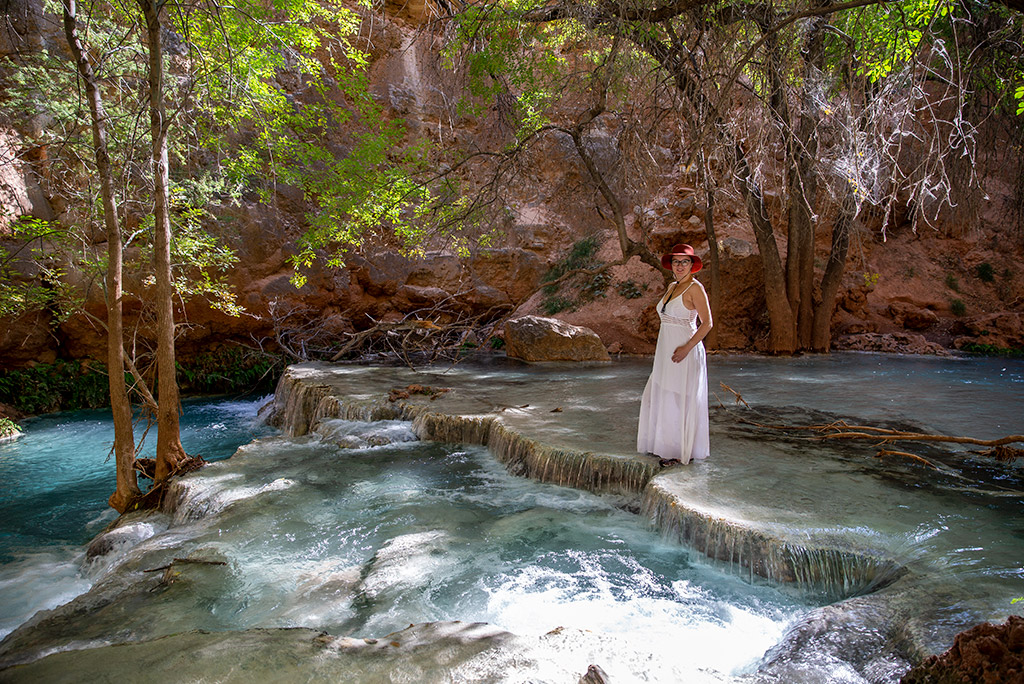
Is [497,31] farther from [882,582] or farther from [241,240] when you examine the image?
[241,240]

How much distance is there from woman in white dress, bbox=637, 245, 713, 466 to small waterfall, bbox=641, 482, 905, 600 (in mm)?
1018

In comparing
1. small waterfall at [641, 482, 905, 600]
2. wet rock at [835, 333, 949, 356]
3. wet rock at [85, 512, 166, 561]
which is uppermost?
wet rock at [835, 333, 949, 356]

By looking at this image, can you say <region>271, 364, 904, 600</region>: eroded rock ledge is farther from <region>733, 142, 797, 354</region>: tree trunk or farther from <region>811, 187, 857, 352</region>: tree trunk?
<region>811, 187, 857, 352</region>: tree trunk

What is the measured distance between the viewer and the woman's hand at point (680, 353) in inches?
189

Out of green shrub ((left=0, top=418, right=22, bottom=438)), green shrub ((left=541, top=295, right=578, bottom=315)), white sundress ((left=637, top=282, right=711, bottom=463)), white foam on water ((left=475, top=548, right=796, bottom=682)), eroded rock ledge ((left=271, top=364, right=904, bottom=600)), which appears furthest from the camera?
green shrub ((left=541, top=295, right=578, bottom=315))

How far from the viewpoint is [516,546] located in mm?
4633

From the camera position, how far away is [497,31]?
300 inches

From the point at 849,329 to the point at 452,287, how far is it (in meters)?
11.3

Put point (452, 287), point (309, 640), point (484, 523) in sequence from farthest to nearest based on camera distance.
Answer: point (452, 287) < point (484, 523) < point (309, 640)

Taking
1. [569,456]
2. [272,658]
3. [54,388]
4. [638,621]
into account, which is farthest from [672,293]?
[54,388]

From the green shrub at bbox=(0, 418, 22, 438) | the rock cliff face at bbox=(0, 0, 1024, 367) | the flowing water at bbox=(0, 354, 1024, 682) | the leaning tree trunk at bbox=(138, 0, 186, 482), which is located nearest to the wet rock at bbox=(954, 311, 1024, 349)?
the rock cliff face at bbox=(0, 0, 1024, 367)

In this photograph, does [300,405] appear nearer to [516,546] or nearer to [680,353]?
[516,546]

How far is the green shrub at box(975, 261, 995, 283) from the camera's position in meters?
17.2

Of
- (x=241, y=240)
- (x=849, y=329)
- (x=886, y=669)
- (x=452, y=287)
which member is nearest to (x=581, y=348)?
(x=452, y=287)
